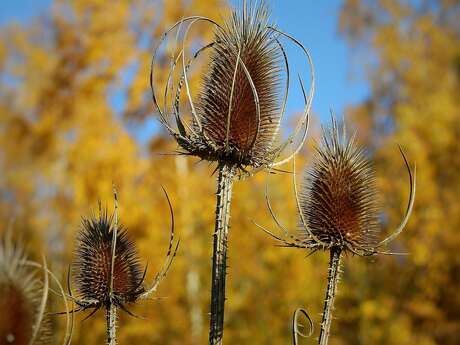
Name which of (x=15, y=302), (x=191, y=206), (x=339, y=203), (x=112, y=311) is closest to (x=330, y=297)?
(x=339, y=203)

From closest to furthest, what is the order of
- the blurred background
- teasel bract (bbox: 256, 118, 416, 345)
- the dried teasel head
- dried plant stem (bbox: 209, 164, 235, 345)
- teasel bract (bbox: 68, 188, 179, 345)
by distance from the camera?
the dried teasel head, dried plant stem (bbox: 209, 164, 235, 345), teasel bract (bbox: 68, 188, 179, 345), teasel bract (bbox: 256, 118, 416, 345), the blurred background

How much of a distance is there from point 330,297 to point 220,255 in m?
0.48

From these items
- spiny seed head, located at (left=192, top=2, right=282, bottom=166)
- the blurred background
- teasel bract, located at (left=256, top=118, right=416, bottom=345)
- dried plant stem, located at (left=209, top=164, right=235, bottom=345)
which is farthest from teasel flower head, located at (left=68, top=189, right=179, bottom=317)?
the blurred background

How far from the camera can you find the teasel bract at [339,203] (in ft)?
8.48

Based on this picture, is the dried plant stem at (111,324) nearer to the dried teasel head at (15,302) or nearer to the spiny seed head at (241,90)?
the dried teasel head at (15,302)

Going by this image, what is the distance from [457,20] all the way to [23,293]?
1968 cm

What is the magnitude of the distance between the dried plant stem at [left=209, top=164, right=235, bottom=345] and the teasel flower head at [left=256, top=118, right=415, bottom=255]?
0.32 metres

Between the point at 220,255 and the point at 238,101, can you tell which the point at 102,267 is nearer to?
the point at 220,255

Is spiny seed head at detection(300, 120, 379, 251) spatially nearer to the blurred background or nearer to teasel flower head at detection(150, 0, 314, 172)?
teasel flower head at detection(150, 0, 314, 172)

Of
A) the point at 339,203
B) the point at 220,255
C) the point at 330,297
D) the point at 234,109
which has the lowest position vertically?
the point at 330,297

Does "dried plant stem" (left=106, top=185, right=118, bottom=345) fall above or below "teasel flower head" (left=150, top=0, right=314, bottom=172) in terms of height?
below

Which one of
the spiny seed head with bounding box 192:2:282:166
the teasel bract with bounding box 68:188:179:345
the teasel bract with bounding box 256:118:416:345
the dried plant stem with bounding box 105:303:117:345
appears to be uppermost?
the spiny seed head with bounding box 192:2:282:166

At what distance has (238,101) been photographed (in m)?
2.68

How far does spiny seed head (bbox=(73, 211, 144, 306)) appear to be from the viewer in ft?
8.11
